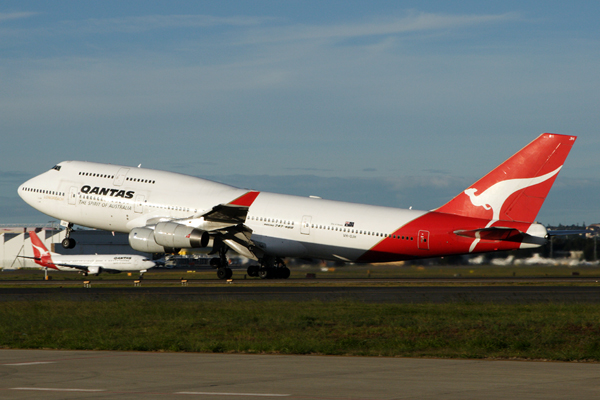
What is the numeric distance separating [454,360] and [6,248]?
5143 inches

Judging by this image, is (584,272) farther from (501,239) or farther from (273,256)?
(273,256)

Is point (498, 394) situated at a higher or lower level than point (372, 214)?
lower

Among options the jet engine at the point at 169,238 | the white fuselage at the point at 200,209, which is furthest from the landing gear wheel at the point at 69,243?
the jet engine at the point at 169,238

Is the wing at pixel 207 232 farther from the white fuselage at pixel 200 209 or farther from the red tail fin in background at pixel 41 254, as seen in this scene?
the red tail fin in background at pixel 41 254

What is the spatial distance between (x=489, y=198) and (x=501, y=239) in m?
2.61

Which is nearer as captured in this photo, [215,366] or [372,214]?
[215,366]

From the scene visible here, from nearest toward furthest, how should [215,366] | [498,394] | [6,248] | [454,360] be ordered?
[498,394] < [215,366] < [454,360] < [6,248]

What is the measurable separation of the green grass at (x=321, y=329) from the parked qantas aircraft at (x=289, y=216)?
18.0 metres

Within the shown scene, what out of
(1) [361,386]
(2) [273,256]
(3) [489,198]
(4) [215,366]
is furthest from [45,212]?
(1) [361,386]

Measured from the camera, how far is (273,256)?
47.6m

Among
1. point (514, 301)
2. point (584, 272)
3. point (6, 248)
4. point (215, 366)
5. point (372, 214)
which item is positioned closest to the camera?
point (215, 366)

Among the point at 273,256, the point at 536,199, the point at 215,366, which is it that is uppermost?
the point at 536,199

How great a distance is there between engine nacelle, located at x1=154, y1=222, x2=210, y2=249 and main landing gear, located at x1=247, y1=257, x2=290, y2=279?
554 centimetres

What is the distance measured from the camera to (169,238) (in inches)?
1740
